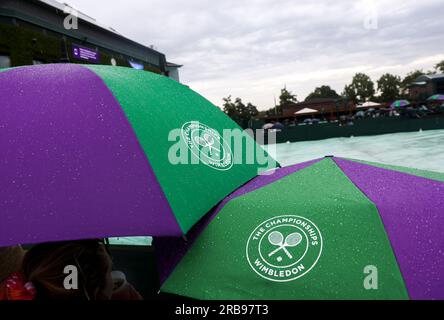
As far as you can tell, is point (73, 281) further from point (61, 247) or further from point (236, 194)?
point (236, 194)

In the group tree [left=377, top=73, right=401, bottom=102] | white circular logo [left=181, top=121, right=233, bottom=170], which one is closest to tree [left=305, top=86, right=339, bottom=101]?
tree [left=377, top=73, right=401, bottom=102]

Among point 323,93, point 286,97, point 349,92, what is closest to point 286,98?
point 286,97

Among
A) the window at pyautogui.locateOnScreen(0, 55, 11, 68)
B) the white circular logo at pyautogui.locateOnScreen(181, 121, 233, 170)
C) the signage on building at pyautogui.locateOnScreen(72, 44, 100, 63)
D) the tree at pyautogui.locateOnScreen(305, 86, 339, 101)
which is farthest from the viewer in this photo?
the tree at pyautogui.locateOnScreen(305, 86, 339, 101)

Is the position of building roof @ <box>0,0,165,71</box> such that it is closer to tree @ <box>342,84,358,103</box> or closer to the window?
the window

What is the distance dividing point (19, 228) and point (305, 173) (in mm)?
1118

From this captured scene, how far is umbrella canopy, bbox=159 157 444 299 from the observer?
1.17m

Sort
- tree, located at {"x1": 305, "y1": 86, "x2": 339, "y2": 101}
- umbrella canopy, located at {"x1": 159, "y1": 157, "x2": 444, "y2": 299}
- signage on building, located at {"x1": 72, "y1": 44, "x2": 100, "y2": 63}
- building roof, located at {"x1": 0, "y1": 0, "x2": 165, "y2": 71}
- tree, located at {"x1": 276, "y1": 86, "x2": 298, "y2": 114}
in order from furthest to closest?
tree, located at {"x1": 305, "y1": 86, "x2": 339, "y2": 101} → tree, located at {"x1": 276, "y1": 86, "x2": 298, "y2": 114} → signage on building, located at {"x1": 72, "y1": 44, "x2": 100, "y2": 63} → building roof, located at {"x1": 0, "y1": 0, "x2": 165, "y2": 71} → umbrella canopy, located at {"x1": 159, "y1": 157, "x2": 444, "y2": 299}

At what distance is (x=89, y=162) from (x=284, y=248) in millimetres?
733

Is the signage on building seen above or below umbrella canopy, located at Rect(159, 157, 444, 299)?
above

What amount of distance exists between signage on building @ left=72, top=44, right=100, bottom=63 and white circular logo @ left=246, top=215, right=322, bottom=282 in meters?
35.0

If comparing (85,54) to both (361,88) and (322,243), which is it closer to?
(322,243)

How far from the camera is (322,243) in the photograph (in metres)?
1.26
